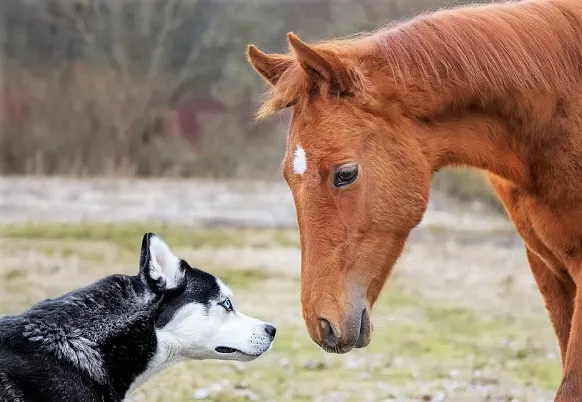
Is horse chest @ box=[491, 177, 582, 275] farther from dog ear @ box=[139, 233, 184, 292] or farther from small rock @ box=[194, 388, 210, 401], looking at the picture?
small rock @ box=[194, 388, 210, 401]

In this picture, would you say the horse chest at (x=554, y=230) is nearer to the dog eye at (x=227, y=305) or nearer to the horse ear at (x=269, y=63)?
the horse ear at (x=269, y=63)

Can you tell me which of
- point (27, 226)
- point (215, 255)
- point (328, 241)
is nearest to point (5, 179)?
point (27, 226)

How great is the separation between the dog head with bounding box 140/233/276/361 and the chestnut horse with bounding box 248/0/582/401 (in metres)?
1.30

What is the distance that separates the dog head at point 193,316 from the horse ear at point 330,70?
1.58m

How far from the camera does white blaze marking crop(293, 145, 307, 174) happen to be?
436 cm

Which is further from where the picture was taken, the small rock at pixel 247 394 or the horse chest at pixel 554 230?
the small rock at pixel 247 394

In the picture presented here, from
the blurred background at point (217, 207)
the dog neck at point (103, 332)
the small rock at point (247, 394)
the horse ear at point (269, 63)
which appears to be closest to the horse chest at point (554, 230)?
the horse ear at point (269, 63)

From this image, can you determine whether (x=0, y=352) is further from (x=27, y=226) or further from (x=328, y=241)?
(x=27, y=226)

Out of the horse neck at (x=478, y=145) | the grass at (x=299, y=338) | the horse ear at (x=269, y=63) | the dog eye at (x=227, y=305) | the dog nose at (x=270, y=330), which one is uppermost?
the horse ear at (x=269, y=63)

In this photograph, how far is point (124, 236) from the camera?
617 inches

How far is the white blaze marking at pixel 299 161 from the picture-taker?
4.36 metres

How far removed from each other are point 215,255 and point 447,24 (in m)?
10.5

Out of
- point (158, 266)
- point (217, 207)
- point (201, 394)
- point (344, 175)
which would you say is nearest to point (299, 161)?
point (344, 175)

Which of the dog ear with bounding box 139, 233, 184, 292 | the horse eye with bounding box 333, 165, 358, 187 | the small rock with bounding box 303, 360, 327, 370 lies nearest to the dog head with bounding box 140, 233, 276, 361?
the dog ear with bounding box 139, 233, 184, 292
